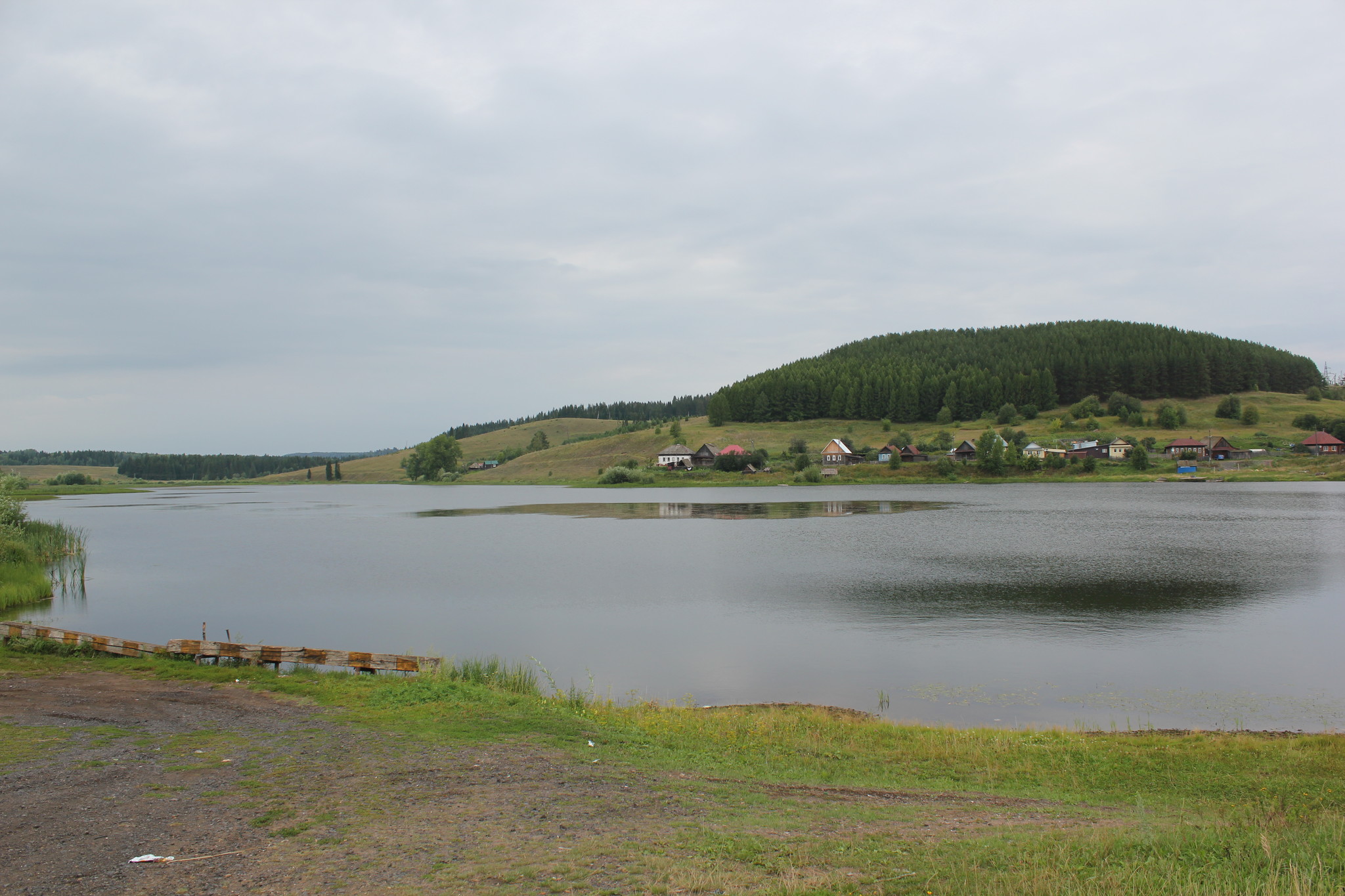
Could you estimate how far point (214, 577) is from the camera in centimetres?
3428

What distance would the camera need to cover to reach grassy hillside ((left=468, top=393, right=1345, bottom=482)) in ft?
399

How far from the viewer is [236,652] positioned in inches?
659

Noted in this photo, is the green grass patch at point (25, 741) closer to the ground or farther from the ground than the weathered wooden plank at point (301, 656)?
farther from the ground

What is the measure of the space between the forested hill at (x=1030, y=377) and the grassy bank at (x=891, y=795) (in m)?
142

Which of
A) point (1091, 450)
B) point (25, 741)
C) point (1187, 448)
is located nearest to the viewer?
point (25, 741)

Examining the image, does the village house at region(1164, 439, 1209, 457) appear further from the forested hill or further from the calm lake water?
the calm lake water

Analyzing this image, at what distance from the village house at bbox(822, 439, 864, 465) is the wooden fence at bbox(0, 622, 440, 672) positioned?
4289 inches

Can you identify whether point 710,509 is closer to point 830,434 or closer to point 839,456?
point 839,456

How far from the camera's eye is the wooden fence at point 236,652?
52.5ft

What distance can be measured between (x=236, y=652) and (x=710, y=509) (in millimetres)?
56125

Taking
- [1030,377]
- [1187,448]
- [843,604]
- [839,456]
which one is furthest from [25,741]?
[1030,377]

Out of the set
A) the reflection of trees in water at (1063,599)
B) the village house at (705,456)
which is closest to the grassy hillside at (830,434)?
the village house at (705,456)

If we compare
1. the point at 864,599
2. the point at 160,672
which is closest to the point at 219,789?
the point at 160,672

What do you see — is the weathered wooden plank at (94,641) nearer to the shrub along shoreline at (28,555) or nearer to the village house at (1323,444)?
the shrub along shoreline at (28,555)
